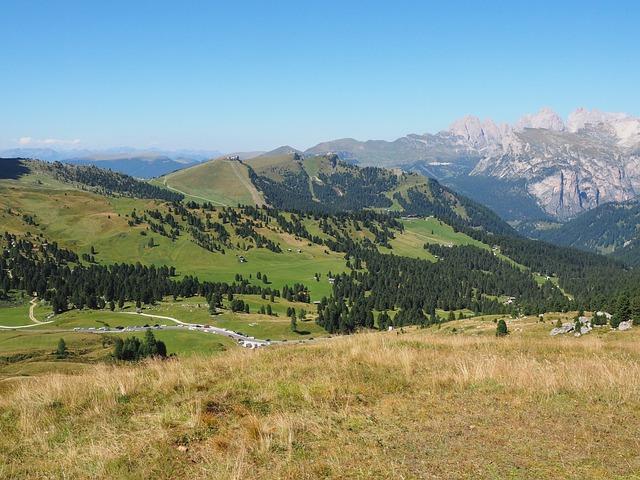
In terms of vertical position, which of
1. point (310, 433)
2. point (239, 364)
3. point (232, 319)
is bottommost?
point (232, 319)

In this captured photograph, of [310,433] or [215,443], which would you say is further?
[310,433]

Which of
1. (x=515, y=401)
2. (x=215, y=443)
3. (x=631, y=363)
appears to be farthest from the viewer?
(x=631, y=363)

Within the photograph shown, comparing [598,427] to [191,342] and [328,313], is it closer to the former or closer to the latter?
[191,342]

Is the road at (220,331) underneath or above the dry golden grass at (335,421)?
underneath

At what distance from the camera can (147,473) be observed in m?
9.58

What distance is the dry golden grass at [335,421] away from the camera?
9820mm

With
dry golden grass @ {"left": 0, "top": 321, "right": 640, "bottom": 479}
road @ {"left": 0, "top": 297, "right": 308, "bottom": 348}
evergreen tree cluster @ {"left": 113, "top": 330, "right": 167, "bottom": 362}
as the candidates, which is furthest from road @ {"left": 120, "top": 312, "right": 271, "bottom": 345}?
dry golden grass @ {"left": 0, "top": 321, "right": 640, "bottom": 479}

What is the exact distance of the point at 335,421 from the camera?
12.2 metres

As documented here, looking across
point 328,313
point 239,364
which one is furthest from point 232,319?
point 239,364

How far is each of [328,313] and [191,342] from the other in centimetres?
5571

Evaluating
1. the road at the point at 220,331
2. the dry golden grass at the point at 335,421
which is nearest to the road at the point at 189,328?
the road at the point at 220,331

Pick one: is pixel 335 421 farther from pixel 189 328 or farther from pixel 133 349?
pixel 189 328

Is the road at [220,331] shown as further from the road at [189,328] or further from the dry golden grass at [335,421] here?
the dry golden grass at [335,421]

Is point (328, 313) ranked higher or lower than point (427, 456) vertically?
lower
